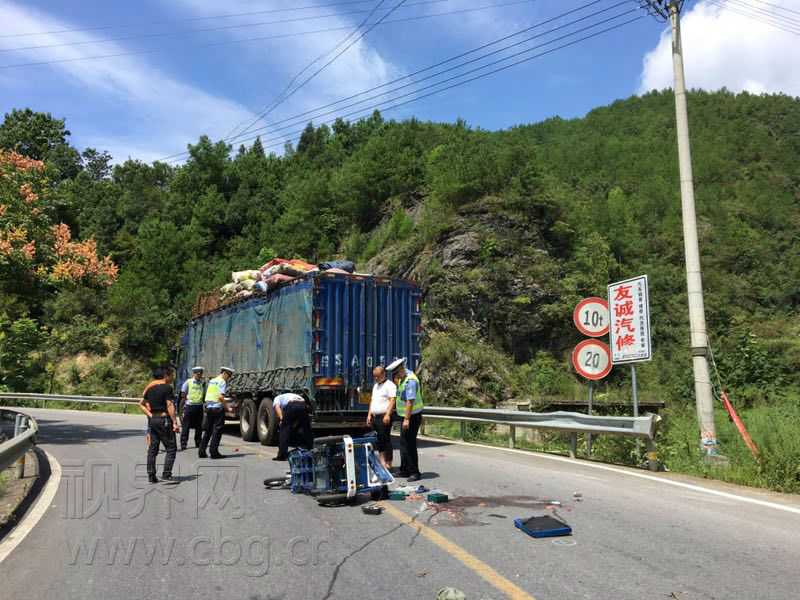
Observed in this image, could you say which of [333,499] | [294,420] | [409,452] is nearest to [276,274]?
[294,420]

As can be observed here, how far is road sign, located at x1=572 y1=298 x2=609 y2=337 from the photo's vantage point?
1003cm

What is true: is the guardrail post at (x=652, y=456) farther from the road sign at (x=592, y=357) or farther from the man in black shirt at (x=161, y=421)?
the man in black shirt at (x=161, y=421)

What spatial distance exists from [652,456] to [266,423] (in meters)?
7.77

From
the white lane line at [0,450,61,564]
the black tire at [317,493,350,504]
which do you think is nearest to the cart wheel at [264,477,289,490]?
the black tire at [317,493,350,504]

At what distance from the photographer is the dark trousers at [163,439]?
8.10 metres

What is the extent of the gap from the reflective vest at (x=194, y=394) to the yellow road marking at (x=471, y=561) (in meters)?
6.67

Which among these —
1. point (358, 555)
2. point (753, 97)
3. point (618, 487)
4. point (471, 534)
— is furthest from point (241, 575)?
point (753, 97)

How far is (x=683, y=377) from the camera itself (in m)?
26.5

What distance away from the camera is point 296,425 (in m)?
8.79

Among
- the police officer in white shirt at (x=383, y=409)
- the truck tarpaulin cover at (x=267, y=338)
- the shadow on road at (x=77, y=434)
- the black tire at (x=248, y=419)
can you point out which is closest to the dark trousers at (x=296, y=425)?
the police officer in white shirt at (x=383, y=409)

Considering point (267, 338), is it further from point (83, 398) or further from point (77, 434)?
point (83, 398)

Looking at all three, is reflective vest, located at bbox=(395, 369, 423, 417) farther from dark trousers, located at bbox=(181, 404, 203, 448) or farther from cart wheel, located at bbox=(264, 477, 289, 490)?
dark trousers, located at bbox=(181, 404, 203, 448)

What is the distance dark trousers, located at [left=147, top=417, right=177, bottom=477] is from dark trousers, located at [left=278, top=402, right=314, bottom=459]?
61.4 inches

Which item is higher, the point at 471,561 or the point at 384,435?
the point at 384,435
